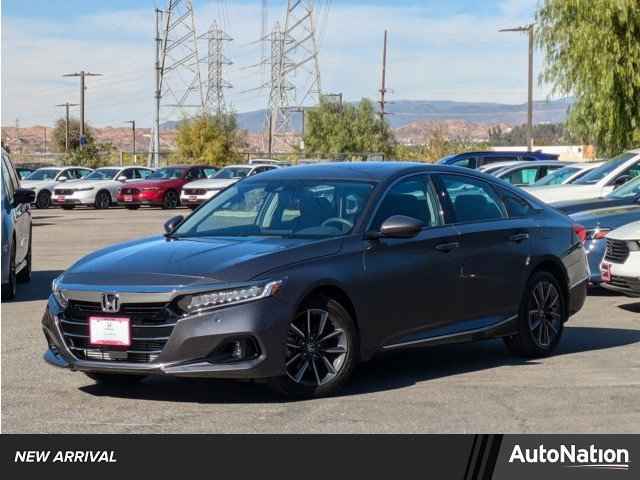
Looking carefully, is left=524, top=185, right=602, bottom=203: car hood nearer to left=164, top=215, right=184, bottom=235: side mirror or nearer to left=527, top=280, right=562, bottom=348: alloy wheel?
left=527, top=280, right=562, bottom=348: alloy wheel

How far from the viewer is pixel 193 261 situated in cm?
884

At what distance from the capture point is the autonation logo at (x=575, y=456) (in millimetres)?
6211

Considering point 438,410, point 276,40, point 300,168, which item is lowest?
point 438,410

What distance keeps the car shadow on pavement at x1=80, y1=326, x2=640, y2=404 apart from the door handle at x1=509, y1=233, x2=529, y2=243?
0.95m

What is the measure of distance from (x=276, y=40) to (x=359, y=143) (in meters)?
23.6

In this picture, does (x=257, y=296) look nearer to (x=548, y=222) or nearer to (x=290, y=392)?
(x=290, y=392)

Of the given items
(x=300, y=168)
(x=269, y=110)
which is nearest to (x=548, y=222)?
(x=300, y=168)

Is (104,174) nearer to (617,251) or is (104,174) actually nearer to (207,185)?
(207,185)

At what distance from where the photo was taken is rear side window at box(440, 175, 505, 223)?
10414 millimetres

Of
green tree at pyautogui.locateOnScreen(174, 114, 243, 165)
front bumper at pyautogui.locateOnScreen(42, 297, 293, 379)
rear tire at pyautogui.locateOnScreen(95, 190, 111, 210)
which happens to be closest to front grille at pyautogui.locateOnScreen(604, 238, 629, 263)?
front bumper at pyautogui.locateOnScreen(42, 297, 293, 379)

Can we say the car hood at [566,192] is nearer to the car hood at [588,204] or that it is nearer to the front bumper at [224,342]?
the car hood at [588,204]

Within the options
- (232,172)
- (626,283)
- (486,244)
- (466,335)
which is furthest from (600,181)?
(232,172)

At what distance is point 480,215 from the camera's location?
10617 millimetres

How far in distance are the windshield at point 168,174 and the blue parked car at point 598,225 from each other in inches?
1297
